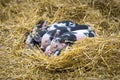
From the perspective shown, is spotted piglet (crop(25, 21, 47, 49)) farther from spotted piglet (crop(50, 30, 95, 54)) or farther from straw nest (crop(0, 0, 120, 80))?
spotted piglet (crop(50, 30, 95, 54))

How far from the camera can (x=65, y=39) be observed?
4.60 metres

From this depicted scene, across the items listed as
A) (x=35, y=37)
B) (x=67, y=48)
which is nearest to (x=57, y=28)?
(x=35, y=37)

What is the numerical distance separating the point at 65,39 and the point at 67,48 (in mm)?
169

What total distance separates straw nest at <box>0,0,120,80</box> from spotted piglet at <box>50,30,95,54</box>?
0.47ft

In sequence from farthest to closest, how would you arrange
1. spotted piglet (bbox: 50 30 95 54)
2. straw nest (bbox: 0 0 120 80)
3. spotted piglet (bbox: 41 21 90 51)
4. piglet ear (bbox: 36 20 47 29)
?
1. piglet ear (bbox: 36 20 47 29)
2. spotted piglet (bbox: 41 21 90 51)
3. spotted piglet (bbox: 50 30 95 54)
4. straw nest (bbox: 0 0 120 80)

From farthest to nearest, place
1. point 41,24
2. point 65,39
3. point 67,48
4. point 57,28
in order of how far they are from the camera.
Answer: point 41,24
point 57,28
point 65,39
point 67,48

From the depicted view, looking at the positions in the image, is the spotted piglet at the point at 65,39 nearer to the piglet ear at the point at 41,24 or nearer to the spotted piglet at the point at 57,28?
the spotted piglet at the point at 57,28

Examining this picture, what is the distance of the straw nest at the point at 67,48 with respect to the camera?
4207 mm

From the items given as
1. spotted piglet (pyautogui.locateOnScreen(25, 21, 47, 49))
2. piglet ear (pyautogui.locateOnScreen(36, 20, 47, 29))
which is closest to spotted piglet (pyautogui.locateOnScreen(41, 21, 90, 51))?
spotted piglet (pyautogui.locateOnScreen(25, 21, 47, 49))

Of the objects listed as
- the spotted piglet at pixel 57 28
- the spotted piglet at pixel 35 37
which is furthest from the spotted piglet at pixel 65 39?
the spotted piglet at pixel 35 37

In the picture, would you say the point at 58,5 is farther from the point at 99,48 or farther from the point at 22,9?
the point at 99,48

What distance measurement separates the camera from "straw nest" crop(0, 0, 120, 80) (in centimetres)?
421

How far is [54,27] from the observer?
498 centimetres

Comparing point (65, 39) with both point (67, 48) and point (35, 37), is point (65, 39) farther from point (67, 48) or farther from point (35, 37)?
point (35, 37)
